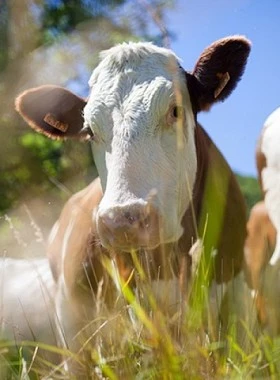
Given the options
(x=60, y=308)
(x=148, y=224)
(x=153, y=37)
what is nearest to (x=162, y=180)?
(x=148, y=224)

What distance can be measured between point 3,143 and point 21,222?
1.83 meters

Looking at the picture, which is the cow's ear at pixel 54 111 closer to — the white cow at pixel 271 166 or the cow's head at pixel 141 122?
the cow's head at pixel 141 122

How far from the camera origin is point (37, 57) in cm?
1206

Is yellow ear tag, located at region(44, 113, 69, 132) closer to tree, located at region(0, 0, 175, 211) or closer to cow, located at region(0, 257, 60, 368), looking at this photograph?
cow, located at region(0, 257, 60, 368)

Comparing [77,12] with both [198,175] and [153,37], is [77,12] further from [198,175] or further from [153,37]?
[198,175]

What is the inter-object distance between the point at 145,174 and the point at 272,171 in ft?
5.38

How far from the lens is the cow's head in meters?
3.74

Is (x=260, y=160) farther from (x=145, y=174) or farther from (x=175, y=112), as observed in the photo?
(x=145, y=174)

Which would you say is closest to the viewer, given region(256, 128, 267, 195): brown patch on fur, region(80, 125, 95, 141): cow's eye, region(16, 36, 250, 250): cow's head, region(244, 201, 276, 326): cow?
region(16, 36, 250, 250): cow's head

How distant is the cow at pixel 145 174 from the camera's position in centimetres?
383

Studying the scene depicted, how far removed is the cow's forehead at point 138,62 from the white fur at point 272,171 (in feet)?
3.66

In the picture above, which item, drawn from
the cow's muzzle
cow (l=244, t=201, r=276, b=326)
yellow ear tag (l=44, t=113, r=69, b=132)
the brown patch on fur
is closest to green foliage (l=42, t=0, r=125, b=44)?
the brown patch on fur

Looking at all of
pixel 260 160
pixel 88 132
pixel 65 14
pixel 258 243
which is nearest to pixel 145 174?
pixel 88 132

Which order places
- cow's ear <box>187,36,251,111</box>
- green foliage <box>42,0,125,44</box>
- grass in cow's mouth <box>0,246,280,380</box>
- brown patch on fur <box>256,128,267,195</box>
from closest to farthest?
grass in cow's mouth <box>0,246,280,380</box>, cow's ear <box>187,36,251,111</box>, brown patch on fur <box>256,128,267,195</box>, green foliage <box>42,0,125,44</box>
